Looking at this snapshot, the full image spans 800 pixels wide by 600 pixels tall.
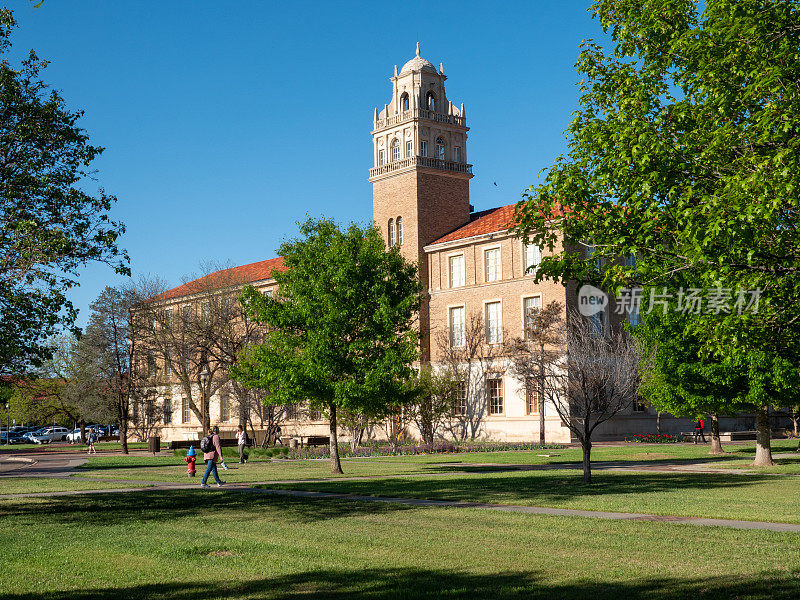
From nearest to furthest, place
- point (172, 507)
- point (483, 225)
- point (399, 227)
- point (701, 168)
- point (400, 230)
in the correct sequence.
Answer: point (701, 168), point (172, 507), point (483, 225), point (400, 230), point (399, 227)

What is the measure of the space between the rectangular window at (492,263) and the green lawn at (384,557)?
1717 inches

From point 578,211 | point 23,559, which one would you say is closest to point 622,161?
point 578,211

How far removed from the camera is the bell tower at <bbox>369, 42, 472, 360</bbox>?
64.4 m

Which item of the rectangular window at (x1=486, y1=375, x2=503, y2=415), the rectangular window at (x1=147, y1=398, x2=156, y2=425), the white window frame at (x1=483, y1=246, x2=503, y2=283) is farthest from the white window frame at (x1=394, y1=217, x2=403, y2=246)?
the rectangular window at (x1=147, y1=398, x2=156, y2=425)

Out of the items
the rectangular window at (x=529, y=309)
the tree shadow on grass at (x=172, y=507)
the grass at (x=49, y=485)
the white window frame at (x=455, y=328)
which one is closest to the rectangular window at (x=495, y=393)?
the white window frame at (x=455, y=328)

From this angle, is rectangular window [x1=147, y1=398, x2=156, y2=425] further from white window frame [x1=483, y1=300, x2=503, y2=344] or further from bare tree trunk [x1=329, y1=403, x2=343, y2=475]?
bare tree trunk [x1=329, y1=403, x2=343, y2=475]

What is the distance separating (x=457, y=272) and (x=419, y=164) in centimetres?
836

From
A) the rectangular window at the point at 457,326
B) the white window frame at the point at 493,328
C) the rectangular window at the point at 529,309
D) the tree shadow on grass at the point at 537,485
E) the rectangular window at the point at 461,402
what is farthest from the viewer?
the rectangular window at the point at 457,326

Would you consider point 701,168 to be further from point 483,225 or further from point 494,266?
point 483,225

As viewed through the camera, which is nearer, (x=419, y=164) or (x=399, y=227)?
(x=419, y=164)

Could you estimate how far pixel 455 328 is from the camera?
62719 millimetres

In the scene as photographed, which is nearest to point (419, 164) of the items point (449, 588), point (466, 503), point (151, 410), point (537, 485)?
point (151, 410)

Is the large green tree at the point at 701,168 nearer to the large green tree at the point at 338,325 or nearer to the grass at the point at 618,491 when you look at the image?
the grass at the point at 618,491

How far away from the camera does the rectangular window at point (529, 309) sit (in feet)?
176
